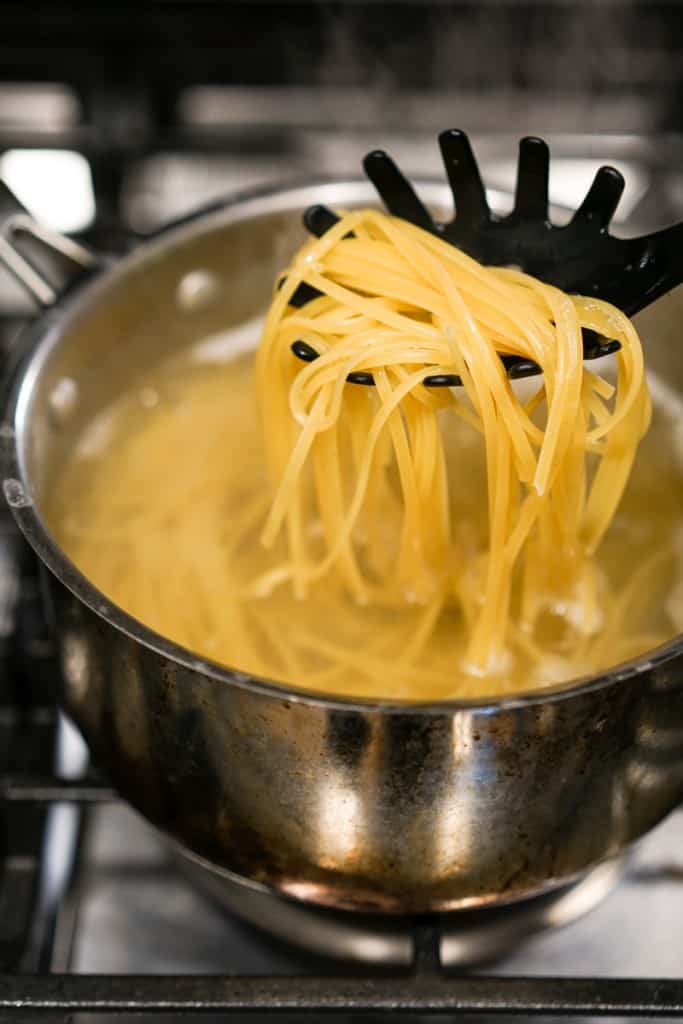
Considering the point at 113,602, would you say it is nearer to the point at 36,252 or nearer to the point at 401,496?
the point at 401,496

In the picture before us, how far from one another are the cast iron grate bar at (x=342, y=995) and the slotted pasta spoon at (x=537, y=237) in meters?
0.39

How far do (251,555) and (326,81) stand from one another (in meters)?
0.65

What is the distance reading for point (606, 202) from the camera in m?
0.91

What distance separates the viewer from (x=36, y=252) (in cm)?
111

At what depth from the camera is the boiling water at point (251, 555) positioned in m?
1.02

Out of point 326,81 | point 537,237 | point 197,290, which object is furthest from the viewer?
point 326,81

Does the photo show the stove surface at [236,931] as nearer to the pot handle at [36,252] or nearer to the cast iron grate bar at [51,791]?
the cast iron grate bar at [51,791]

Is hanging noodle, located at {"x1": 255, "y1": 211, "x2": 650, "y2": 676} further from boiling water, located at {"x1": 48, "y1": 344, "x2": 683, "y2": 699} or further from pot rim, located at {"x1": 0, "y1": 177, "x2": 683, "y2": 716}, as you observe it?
pot rim, located at {"x1": 0, "y1": 177, "x2": 683, "y2": 716}

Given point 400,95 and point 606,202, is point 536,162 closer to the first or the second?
point 606,202

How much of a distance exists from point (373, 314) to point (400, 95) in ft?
2.17

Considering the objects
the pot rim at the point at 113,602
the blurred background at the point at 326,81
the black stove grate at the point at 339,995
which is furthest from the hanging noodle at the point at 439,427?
the blurred background at the point at 326,81

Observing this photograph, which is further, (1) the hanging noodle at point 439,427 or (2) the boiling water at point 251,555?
(2) the boiling water at point 251,555

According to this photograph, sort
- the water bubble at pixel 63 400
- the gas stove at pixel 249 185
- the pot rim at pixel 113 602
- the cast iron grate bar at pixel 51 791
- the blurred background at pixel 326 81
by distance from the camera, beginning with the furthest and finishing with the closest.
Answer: the blurred background at pixel 326 81, the water bubble at pixel 63 400, the cast iron grate bar at pixel 51 791, the gas stove at pixel 249 185, the pot rim at pixel 113 602

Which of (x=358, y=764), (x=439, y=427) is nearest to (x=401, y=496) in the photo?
(x=439, y=427)
